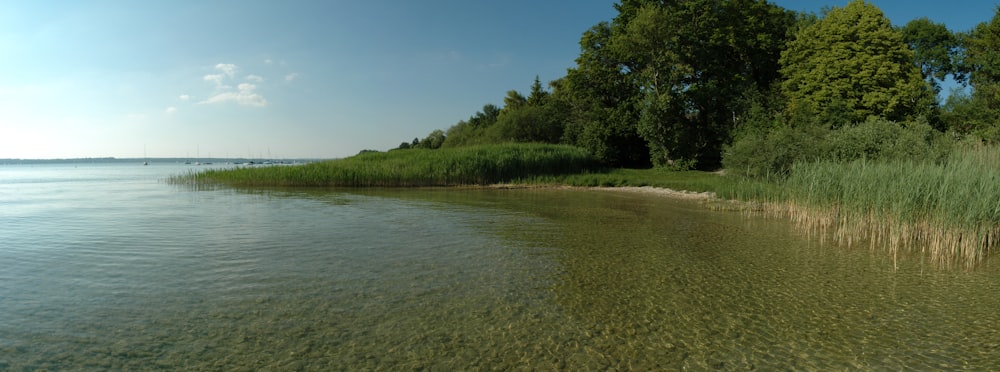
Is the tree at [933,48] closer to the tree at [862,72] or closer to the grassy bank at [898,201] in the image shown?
Result: the tree at [862,72]

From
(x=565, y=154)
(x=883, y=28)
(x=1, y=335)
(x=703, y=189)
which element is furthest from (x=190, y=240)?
(x=883, y=28)

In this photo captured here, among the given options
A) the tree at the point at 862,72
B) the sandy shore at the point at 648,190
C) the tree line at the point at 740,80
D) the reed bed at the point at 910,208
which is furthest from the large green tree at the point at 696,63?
the reed bed at the point at 910,208

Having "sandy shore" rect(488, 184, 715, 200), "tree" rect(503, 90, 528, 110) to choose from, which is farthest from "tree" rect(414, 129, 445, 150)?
"sandy shore" rect(488, 184, 715, 200)

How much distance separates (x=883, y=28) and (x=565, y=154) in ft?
73.5

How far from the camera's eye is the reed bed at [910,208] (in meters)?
9.33

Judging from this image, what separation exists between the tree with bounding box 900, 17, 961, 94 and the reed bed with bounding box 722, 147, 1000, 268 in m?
38.7

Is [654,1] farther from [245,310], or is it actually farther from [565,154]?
[245,310]

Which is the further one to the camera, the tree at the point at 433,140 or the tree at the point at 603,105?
the tree at the point at 433,140

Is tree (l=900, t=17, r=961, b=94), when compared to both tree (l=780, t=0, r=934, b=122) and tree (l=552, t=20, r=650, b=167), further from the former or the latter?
tree (l=552, t=20, r=650, b=167)

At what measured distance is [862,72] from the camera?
32750mm

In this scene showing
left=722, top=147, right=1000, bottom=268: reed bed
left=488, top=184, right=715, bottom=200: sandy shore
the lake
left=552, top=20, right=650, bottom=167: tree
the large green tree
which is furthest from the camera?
left=552, top=20, right=650, bottom=167: tree

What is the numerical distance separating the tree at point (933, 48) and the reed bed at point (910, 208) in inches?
1526

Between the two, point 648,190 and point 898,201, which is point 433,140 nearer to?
point 648,190

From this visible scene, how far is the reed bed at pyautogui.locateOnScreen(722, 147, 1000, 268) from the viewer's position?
30.6 feet
